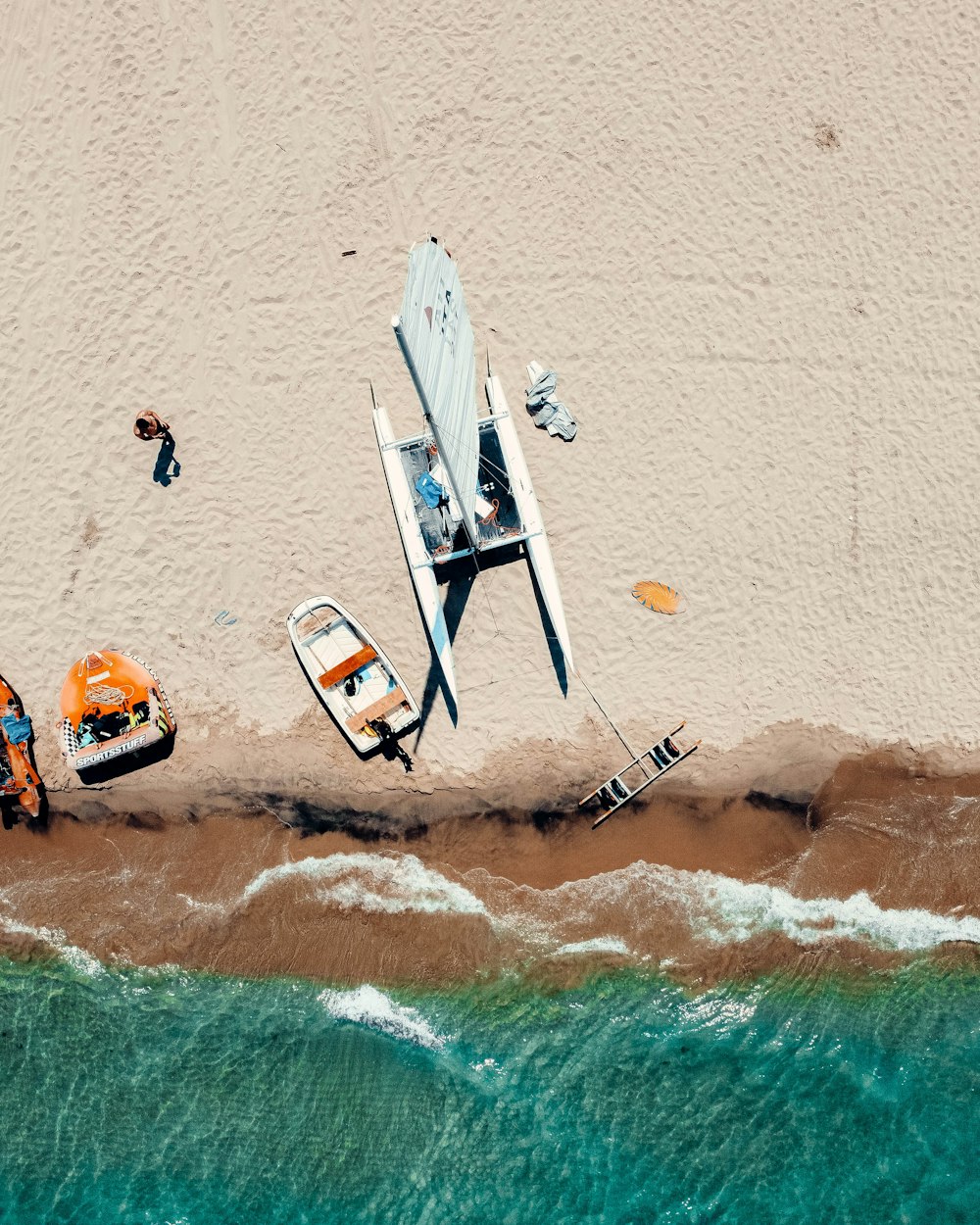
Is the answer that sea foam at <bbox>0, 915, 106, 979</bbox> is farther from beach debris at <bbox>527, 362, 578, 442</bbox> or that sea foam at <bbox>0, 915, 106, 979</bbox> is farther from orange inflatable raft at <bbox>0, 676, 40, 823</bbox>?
beach debris at <bbox>527, 362, 578, 442</bbox>

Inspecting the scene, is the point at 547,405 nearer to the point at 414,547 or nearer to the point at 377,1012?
the point at 414,547

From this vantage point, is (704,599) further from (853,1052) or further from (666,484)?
(853,1052)

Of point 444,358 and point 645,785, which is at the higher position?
point 444,358

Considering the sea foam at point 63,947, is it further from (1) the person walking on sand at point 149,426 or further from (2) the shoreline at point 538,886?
(1) the person walking on sand at point 149,426

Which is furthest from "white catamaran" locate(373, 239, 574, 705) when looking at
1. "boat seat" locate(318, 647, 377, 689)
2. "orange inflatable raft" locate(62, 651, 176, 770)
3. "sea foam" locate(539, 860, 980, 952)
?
"orange inflatable raft" locate(62, 651, 176, 770)

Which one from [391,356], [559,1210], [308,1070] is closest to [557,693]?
[391,356]

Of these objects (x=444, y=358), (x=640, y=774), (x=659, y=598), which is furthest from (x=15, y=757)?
(x=659, y=598)
